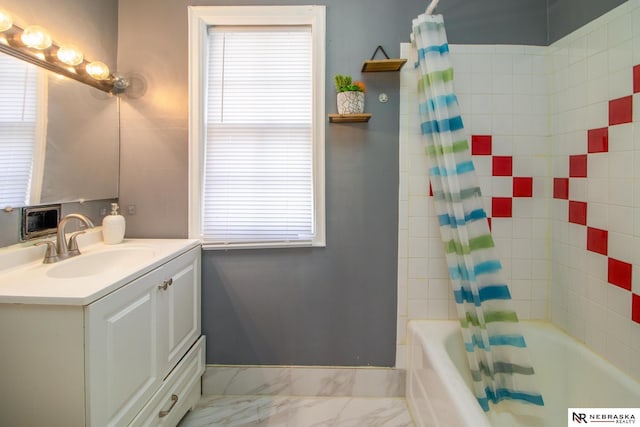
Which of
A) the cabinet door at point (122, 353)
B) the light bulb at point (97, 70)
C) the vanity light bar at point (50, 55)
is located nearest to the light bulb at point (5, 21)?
the vanity light bar at point (50, 55)

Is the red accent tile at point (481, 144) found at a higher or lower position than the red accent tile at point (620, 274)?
higher

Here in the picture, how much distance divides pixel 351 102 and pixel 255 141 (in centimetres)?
58

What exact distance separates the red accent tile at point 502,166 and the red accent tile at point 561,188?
23 cm

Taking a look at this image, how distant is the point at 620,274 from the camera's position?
1318 mm

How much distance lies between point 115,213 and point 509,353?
211cm

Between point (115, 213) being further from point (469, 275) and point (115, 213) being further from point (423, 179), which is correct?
point (469, 275)

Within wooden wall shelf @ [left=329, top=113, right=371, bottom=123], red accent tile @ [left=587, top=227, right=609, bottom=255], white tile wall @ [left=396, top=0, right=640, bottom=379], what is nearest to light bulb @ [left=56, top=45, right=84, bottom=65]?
wooden wall shelf @ [left=329, top=113, right=371, bottom=123]

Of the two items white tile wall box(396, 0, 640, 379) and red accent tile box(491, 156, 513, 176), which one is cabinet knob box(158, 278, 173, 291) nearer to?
white tile wall box(396, 0, 640, 379)

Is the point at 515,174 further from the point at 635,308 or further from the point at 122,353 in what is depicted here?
the point at 122,353

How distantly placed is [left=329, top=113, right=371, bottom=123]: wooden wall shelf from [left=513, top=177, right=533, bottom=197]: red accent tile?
913mm

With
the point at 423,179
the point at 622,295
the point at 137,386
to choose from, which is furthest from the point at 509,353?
the point at 137,386

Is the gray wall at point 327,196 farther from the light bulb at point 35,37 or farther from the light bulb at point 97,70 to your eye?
the light bulb at point 35,37

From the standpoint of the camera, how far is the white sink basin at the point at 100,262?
1.27 meters

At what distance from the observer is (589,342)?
58.9 inches
